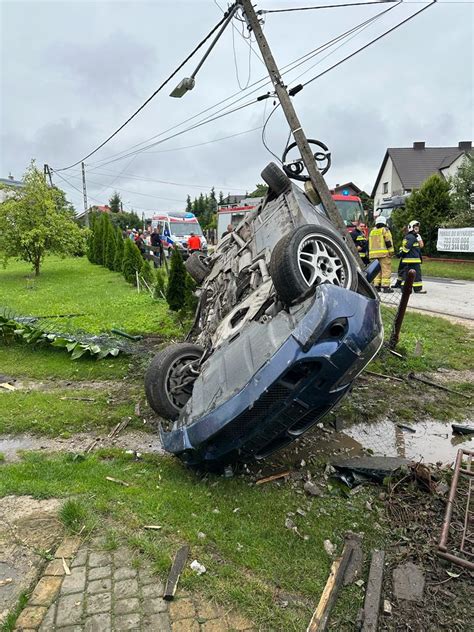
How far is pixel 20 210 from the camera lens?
16.4 meters

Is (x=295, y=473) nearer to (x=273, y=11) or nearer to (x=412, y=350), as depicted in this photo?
(x=412, y=350)

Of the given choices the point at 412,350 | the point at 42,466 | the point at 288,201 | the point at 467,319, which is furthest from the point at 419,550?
the point at 467,319

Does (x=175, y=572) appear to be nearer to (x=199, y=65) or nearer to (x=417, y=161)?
(x=199, y=65)

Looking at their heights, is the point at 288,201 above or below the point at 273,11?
below

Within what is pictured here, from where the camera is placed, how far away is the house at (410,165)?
38.3 meters

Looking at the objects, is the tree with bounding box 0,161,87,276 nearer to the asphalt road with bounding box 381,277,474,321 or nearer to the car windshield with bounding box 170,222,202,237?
the car windshield with bounding box 170,222,202,237

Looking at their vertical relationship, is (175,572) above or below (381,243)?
below

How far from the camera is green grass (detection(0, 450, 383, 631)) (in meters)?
2.38

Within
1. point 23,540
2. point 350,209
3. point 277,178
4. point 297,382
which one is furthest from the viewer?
point 350,209

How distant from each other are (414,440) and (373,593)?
7.27 feet

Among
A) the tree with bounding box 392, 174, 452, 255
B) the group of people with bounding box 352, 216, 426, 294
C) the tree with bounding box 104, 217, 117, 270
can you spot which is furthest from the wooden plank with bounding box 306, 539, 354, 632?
the tree with bounding box 392, 174, 452, 255

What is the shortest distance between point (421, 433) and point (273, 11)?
7.52 meters

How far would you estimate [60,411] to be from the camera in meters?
4.80

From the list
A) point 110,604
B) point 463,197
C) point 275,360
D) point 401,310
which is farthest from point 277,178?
point 463,197
